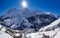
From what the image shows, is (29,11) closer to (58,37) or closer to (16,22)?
(16,22)

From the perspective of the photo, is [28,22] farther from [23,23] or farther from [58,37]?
[58,37]

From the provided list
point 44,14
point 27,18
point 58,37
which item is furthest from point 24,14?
point 58,37

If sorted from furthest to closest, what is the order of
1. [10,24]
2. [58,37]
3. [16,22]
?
[16,22]
[10,24]
[58,37]

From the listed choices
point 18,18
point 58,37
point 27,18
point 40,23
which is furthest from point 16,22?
point 58,37

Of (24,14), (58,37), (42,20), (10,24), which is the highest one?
(24,14)

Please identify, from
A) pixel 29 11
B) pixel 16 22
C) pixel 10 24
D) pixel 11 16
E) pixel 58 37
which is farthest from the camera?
pixel 29 11

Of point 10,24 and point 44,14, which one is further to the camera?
point 44,14

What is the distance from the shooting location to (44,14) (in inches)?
3728

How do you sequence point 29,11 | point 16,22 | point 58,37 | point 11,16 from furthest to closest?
point 29,11
point 11,16
point 16,22
point 58,37

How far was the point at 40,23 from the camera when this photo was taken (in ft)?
289

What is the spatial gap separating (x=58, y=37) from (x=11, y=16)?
269 feet

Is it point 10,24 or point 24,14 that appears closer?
point 10,24

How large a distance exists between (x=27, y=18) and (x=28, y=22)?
508cm

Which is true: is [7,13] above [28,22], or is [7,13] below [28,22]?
above
